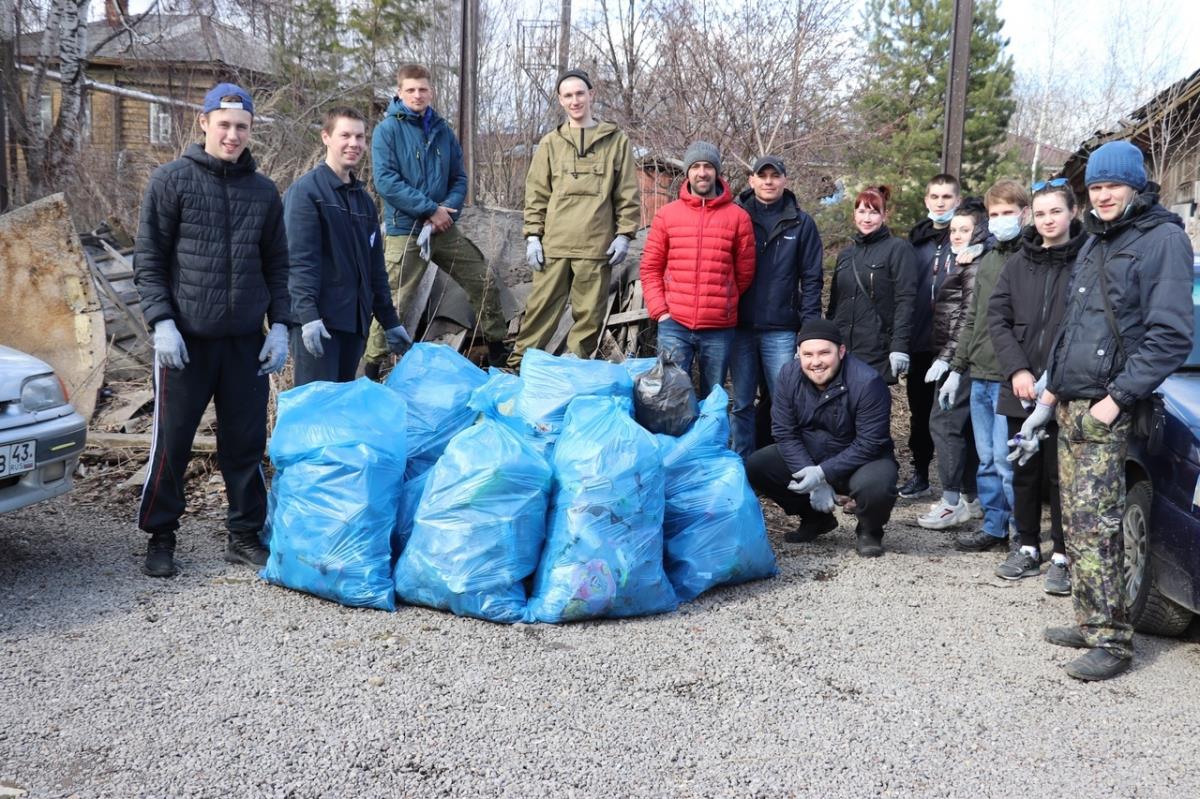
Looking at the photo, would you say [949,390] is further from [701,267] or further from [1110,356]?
[1110,356]

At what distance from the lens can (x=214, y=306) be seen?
4008 mm

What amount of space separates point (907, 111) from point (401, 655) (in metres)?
17.2

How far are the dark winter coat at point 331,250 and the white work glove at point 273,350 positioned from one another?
0.18 metres

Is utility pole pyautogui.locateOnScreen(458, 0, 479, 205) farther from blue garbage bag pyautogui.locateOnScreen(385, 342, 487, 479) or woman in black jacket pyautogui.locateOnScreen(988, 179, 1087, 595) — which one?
woman in black jacket pyautogui.locateOnScreen(988, 179, 1087, 595)

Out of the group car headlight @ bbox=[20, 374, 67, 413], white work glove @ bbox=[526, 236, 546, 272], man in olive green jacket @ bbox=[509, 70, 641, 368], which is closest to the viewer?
car headlight @ bbox=[20, 374, 67, 413]

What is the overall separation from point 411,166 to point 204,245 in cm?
215

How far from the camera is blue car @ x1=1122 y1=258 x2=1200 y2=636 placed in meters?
3.35

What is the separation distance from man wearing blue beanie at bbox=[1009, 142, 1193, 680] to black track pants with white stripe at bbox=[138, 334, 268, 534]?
316 centimetres

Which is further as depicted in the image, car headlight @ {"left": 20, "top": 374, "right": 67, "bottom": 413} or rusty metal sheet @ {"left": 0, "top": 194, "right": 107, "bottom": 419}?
rusty metal sheet @ {"left": 0, "top": 194, "right": 107, "bottom": 419}

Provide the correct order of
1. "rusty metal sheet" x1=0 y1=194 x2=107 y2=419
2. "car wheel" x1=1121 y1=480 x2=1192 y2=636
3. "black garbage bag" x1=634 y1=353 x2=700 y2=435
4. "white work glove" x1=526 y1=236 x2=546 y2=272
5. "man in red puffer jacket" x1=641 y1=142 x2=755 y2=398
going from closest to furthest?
"car wheel" x1=1121 y1=480 x2=1192 y2=636 → "black garbage bag" x1=634 y1=353 x2=700 y2=435 → "man in red puffer jacket" x1=641 y1=142 x2=755 y2=398 → "white work glove" x1=526 y1=236 x2=546 y2=272 → "rusty metal sheet" x1=0 y1=194 x2=107 y2=419

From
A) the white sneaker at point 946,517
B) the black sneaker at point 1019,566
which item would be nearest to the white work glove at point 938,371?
the white sneaker at point 946,517

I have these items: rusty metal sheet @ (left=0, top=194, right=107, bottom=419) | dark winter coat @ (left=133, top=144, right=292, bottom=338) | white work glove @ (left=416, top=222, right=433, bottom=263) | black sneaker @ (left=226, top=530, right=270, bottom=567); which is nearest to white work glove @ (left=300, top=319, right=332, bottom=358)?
dark winter coat @ (left=133, top=144, right=292, bottom=338)

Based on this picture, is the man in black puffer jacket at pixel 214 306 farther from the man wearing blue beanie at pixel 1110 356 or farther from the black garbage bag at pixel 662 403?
the man wearing blue beanie at pixel 1110 356

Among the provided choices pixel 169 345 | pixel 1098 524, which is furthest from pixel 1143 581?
pixel 169 345
